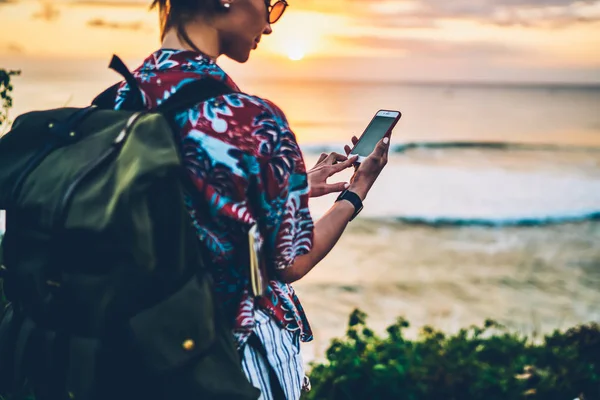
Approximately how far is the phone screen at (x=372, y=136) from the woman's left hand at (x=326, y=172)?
2.1 inches

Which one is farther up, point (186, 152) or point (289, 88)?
point (186, 152)

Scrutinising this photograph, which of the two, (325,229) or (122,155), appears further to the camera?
(325,229)

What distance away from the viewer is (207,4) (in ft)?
5.71

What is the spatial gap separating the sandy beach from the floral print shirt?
13.3 feet

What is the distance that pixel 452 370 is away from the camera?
386 cm

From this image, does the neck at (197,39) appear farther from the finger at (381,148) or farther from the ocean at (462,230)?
the ocean at (462,230)

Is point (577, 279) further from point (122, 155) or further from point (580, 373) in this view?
point (122, 155)

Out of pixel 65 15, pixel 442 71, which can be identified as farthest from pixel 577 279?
pixel 442 71

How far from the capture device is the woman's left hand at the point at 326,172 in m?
2.21

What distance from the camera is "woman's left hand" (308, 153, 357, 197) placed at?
7.24 ft

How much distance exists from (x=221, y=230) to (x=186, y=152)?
187 millimetres

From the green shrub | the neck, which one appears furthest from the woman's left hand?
the green shrub

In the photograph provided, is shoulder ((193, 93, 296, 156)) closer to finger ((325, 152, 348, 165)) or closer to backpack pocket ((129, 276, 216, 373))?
backpack pocket ((129, 276, 216, 373))

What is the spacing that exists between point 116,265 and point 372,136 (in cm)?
101
